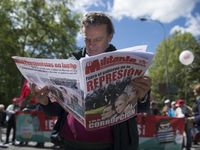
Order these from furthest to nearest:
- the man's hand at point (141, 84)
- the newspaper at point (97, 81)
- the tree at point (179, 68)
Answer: the tree at point (179, 68)
the man's hand at point (141, 84)
the newspaper at point (97, 81)

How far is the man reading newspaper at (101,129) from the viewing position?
1.17m

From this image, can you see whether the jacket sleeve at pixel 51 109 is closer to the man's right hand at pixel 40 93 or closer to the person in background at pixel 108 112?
the man's right hand at pixel 40 93

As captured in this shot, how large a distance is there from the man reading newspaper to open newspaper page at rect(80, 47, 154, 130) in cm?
7

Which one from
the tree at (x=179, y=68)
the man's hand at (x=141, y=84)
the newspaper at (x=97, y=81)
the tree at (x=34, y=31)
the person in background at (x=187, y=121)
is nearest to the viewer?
the newspaper at (x=97, y=81)

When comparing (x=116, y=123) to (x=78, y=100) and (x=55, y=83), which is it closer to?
(x=78, y=100)

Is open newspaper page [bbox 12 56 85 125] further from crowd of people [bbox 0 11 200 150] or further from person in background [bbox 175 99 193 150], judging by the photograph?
person in background [bbox 175 99 193 150]

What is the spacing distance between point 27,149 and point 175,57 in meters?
22.8

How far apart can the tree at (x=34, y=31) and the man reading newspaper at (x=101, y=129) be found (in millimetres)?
13900

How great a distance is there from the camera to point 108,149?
1196 millimetres

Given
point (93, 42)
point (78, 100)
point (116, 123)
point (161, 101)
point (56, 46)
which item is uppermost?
point (56, 46)

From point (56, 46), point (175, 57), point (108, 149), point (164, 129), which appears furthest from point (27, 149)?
point (175, 57)

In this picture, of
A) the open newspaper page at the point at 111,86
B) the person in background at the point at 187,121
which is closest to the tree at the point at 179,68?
the person in background at the point at 187,121

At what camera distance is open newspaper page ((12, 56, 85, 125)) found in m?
1.06

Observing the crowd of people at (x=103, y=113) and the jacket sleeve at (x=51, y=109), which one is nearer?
the crowd of people at (x=103, y=113)
